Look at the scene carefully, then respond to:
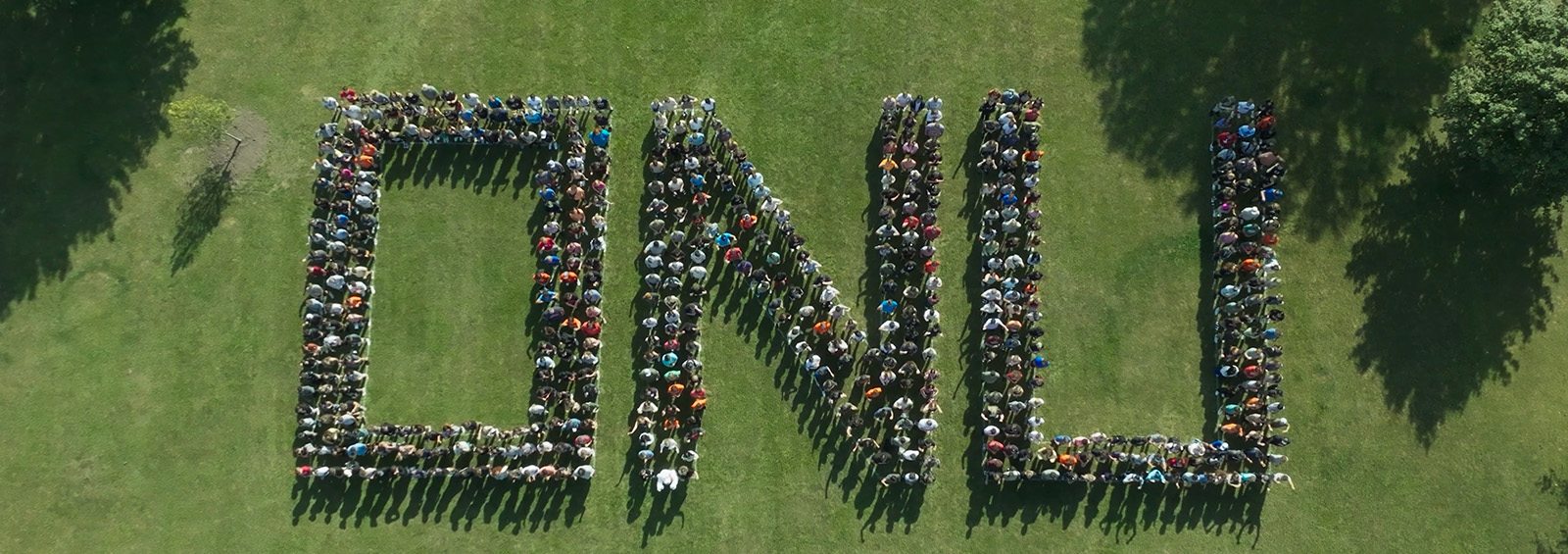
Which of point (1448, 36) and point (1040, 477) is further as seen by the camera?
point (1448, 36)

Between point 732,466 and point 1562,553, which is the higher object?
point 1562,553

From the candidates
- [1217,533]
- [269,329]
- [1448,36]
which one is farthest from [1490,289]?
[269,329]

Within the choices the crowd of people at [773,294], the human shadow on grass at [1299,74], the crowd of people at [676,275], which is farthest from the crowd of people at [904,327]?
the human shadow on grass at [1299,74]

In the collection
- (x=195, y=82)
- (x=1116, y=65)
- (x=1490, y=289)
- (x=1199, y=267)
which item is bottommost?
(x=195, y=82)

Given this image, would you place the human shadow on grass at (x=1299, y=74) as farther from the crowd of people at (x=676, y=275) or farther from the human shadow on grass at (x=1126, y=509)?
the crowd of people at (x=676, y=275)

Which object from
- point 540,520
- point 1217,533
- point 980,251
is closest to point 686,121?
point 980,251

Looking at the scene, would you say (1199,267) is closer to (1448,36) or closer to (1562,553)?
(1448,36)
